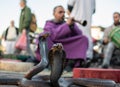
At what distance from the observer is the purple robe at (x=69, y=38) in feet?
27.0

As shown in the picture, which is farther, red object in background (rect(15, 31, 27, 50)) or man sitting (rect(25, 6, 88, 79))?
red object in background (rect(15, 31, 27, 50))

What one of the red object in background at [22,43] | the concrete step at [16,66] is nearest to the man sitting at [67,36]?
the concrete step at [16,66]

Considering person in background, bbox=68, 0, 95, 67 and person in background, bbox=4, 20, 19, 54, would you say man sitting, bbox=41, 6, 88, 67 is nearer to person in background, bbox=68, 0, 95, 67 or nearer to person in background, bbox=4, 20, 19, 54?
person in background, bbox=68, 0, 95, 67

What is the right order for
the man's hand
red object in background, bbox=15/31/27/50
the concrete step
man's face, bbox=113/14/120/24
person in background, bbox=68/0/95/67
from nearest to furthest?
the man's hand < the concrete step < person in background, bbox=68/0/95/67 < man's face, bbox=113/14/120/24 < red object in background, bbox=15/31/27/50

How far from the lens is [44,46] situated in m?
3.43

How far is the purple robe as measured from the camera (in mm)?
8234

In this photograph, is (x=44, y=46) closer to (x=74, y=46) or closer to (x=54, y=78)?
(x=54, y=78)

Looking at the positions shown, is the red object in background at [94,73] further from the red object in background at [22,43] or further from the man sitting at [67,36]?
the red object in background at [22,43]

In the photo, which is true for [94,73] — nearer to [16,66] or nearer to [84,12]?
[16,66]

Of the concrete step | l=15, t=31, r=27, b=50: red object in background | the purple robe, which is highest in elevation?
the purple robe

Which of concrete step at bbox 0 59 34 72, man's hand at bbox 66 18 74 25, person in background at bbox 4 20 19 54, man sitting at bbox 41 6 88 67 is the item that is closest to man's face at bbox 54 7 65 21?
man sitting at bbox 41 6 88 67

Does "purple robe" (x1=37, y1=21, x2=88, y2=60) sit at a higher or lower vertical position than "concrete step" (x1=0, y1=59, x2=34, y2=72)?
higher

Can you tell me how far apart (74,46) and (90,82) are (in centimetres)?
517

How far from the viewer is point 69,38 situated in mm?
8625
